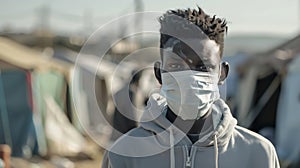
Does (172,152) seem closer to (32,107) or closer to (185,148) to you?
(185,148)

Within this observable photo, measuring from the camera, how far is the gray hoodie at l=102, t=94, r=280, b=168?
1972mm

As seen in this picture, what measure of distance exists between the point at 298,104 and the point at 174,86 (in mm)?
7676

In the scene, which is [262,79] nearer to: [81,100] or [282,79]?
[282,79]

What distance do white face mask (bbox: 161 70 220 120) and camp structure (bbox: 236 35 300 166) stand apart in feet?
24.6

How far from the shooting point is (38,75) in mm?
11008

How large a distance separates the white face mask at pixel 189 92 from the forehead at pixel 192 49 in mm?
56

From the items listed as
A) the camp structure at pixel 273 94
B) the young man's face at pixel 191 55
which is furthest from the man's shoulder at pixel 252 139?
the camp structure at pixel 273 94

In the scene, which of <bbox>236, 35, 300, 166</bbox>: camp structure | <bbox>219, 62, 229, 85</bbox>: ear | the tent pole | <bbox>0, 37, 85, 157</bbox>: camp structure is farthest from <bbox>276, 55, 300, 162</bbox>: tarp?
<bbox>219, 62, 229, 85</bbox>: ear

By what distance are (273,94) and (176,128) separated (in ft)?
32.0

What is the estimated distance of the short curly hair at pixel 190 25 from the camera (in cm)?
200

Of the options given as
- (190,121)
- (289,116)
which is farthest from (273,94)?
(190,121)

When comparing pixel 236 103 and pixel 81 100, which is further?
pixel 81 100

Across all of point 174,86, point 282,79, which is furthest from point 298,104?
point 174,86

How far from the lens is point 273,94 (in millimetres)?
11539
